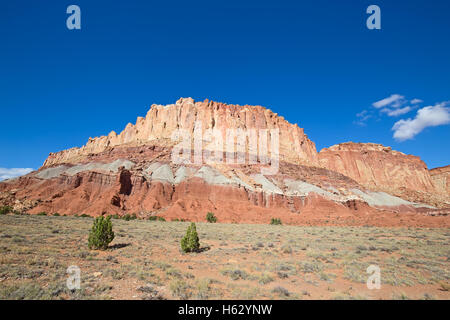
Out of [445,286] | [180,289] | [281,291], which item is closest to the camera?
[180,289]

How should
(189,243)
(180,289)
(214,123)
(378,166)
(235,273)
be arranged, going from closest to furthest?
(180,289) < (235,273) < (189,243) < (214,123) < (378,166)

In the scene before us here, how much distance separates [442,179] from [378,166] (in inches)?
1272

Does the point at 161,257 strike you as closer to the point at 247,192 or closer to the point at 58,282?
the point at 58,282

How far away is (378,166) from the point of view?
11231 centimetres

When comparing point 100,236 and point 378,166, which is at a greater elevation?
point 378,166

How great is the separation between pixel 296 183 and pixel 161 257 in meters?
55.1

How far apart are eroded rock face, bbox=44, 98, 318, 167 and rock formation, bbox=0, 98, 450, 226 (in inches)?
17.8

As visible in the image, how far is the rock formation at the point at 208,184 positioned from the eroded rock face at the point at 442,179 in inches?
261

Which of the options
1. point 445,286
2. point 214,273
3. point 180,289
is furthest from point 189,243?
point 445,286

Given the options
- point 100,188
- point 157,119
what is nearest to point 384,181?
point 157,119

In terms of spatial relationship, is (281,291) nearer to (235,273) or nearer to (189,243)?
(235,273)

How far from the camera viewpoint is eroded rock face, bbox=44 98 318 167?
88.9 meters

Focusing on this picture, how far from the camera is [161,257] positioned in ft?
39.5

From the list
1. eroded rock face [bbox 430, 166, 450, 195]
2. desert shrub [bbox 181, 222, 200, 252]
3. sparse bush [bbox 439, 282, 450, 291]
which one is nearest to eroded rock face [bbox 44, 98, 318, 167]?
eroded rock face [bbox 430, 166, 450, 195]
